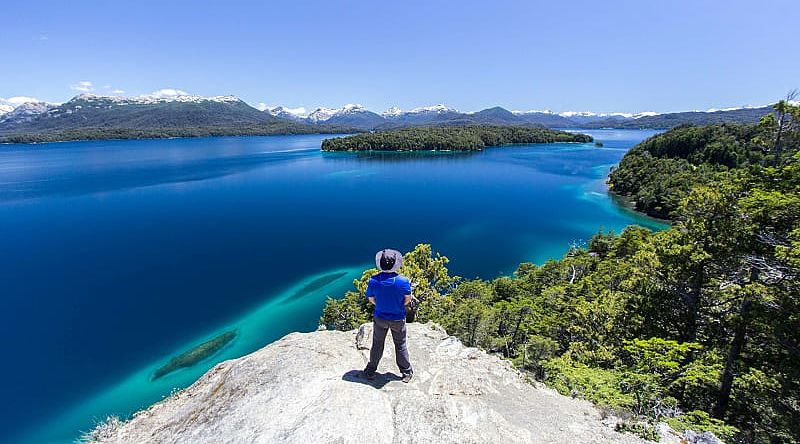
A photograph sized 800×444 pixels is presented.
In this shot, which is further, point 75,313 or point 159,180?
point 159,180

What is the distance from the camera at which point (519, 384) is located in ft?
24.8

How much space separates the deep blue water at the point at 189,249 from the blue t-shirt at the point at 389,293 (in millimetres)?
23253

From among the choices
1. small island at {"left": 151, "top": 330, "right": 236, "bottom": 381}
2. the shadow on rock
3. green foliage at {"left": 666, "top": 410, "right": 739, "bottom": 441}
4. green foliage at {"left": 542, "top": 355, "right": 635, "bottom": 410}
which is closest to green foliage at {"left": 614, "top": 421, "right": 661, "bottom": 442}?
green foliage at {"left": 666, "top": 410, "right": 739, "bottom": 441}

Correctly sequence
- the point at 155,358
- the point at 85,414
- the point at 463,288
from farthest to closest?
1. the point at 463,288
2. the point at 155,358
3. the point at 85,414

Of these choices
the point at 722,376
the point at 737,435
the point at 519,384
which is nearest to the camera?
the point at 519,384

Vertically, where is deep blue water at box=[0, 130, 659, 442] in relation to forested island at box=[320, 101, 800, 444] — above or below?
below

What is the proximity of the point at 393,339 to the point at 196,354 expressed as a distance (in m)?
25.1

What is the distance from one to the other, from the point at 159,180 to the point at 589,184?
105 meters

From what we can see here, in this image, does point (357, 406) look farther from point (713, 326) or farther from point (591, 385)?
point (713, 326)

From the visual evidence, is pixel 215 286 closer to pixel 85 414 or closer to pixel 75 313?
pixel 75 313

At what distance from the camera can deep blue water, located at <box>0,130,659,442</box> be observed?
2428cm

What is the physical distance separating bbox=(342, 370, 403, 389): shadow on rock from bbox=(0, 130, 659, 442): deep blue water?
22.0 m

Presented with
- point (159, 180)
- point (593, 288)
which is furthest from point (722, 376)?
point (159, 180)

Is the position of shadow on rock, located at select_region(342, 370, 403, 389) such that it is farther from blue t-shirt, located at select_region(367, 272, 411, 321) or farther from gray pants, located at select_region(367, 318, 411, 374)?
blue t-shirt, located at select_region(367, 272, 411, 321)
